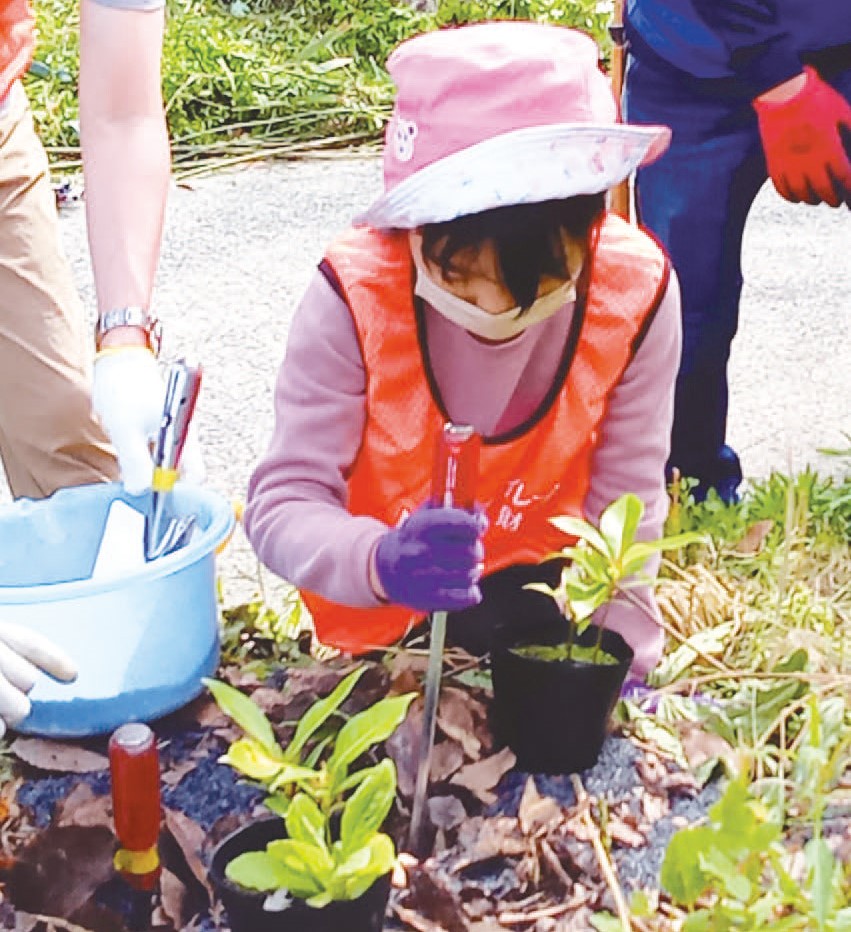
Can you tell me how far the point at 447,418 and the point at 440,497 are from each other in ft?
1.33

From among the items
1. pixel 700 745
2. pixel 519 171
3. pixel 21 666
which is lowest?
pixel 700 745

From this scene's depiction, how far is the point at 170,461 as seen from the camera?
157 cm

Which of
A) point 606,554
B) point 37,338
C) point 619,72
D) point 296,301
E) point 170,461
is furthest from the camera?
point 296,301

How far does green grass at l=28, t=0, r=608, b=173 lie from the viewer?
173 inches

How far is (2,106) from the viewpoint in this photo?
6.15 feet

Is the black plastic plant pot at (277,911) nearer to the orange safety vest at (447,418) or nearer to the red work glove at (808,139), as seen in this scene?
the orange safety vest at (447,418)

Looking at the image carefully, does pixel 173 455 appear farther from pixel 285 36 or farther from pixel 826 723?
pixel 285 36

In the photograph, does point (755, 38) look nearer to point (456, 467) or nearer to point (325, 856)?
point (456, 467)

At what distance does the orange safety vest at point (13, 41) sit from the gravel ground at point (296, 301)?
31.6 inches

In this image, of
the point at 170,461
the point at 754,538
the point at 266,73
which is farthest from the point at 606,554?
the point at 266,73

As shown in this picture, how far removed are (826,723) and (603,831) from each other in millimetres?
257


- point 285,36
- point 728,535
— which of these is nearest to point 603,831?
point 728,535

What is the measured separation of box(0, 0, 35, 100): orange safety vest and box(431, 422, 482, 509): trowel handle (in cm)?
89

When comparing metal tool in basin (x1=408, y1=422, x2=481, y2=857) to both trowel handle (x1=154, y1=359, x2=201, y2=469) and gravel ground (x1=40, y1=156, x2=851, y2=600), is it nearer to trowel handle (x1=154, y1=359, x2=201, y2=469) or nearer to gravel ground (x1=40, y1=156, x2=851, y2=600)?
trowel handle (x1=154, y1=359, x2=201, y2=469)
